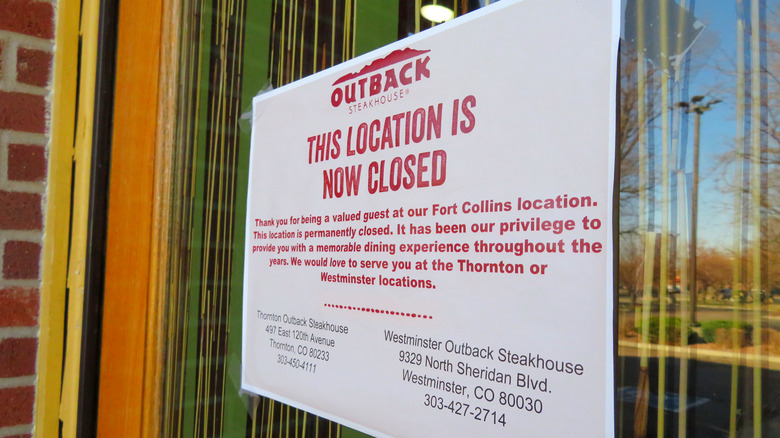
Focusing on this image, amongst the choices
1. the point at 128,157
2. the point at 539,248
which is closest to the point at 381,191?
the point at 539,248

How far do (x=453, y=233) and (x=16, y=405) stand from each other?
125 cm

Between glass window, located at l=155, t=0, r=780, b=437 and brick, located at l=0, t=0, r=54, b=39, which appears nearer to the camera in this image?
glass window, located at l=155, t=0, r=780, b=437

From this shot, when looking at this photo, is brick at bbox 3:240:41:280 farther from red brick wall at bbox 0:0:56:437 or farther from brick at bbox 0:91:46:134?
brick at bbox 0:91:46:134

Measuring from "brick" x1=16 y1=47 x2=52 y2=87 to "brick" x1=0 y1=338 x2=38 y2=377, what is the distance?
2.03 ft

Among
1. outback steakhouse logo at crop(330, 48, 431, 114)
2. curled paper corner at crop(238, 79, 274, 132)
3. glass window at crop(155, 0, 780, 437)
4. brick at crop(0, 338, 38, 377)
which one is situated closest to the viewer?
glass window at crop(155, 0, 780, 437)

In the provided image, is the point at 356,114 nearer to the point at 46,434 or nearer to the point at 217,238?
the point at 217,238

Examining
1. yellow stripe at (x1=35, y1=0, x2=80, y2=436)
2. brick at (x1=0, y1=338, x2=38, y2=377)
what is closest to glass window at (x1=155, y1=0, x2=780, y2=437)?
yellow stripe at (x1=35, y1=0, x2=80, y2=436)

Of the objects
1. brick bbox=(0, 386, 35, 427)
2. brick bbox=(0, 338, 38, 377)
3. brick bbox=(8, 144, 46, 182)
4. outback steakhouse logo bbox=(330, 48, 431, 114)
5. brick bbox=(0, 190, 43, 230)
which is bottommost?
brick bbox=(0, 386, 35, 427)

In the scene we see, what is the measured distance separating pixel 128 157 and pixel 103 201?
0.14m

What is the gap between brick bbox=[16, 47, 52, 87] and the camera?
1.41 meters

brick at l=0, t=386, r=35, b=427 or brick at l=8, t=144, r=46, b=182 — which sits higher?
brick at l=8, t=144, r=46, b=182

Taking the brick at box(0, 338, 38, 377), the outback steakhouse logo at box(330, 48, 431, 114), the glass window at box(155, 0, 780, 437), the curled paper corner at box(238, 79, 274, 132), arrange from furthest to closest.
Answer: the brick at box(0, 338, 38, 377)
the curled paper corner at box(238, 79, 274, 132)
the outback steakhouse logo at box(330, 48, 431, 114)
the glass window at box(155, 0, 780, 437)

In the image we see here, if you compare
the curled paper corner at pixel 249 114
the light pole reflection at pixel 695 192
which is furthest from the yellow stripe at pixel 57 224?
the light pole reflection at pixel 695 192

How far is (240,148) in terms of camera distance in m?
1.07
